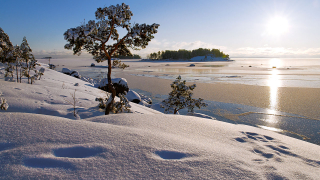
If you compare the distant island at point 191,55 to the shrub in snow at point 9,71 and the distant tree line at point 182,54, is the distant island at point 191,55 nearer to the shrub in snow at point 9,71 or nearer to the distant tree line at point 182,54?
the distant tree line at point 182,54

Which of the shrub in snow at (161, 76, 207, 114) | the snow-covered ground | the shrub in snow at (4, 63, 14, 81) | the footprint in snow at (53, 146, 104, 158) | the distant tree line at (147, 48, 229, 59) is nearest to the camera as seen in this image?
the snow-covered ground

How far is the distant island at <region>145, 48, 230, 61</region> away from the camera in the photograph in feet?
384

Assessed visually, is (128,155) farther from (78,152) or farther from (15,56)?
(15,56)

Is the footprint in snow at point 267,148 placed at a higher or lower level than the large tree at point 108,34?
lower

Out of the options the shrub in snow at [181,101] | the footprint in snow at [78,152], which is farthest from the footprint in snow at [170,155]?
the shrub in snow at [181,101]

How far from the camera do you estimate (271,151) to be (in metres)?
2.54

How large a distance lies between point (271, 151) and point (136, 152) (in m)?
2.10

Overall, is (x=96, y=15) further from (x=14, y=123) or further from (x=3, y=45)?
Answer: (x=3, y=45)

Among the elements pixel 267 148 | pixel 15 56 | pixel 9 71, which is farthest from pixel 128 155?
pixel 15 56

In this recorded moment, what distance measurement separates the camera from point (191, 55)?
132 m

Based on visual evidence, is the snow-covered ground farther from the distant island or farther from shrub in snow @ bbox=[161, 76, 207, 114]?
the distant island

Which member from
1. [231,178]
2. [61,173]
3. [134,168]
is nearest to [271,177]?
[231,178]

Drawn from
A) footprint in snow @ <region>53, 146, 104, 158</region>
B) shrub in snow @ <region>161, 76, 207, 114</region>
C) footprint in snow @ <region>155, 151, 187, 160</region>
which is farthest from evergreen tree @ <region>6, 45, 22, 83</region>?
footprint in snow @ <region>155, 151, 187, 160</region>

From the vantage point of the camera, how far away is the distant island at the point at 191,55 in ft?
384
